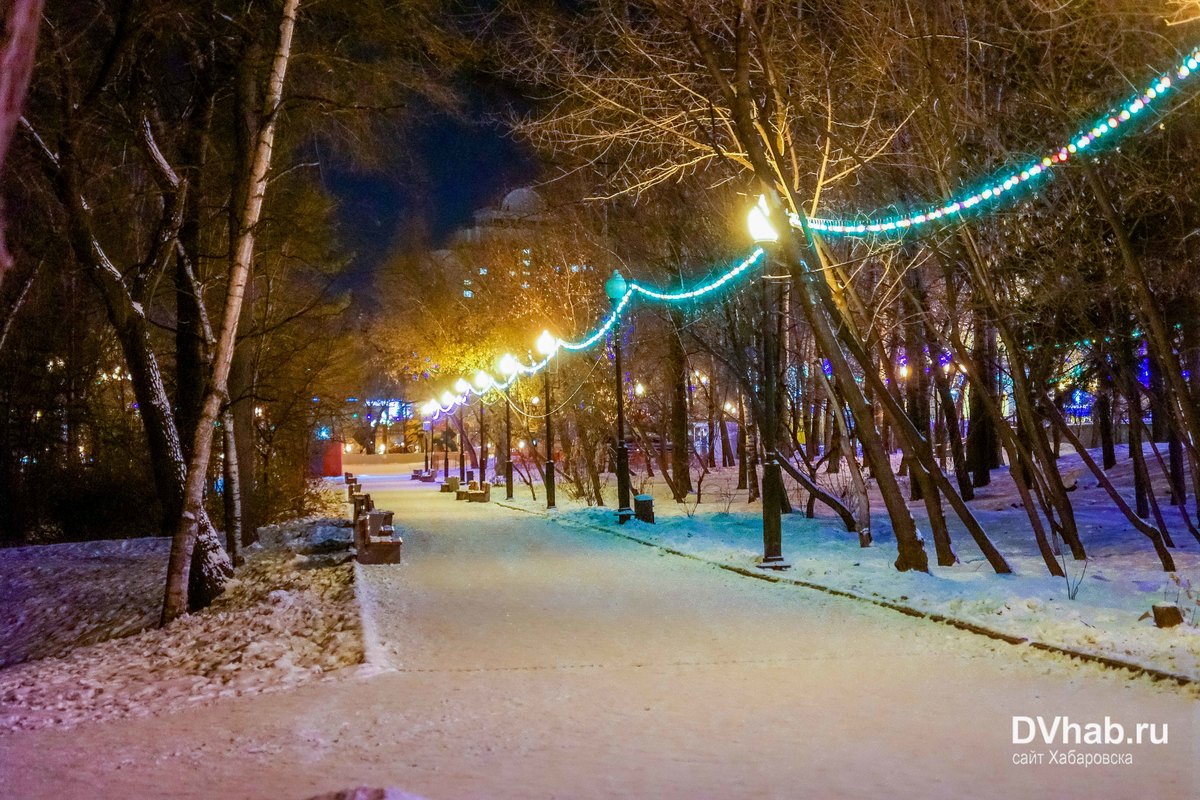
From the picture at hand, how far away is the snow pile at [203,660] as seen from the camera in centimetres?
760

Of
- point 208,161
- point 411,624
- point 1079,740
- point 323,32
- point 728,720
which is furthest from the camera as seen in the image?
point 208,161

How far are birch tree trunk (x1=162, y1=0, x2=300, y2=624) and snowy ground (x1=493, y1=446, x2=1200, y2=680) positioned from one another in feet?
23.7

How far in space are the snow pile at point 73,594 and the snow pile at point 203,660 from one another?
223cm

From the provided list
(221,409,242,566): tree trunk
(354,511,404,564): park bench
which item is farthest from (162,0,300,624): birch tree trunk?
(354,511,404,564): park bench

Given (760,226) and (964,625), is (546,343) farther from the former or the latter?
(964,625)

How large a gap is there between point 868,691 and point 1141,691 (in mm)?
1787

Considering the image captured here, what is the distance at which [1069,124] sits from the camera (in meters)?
11.6

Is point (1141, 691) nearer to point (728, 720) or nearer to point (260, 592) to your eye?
point (728, 720)

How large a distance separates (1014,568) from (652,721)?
829cm

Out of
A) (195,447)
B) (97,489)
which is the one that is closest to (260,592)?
(195,447)

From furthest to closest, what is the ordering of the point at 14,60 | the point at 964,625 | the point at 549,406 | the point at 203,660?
the point at 549,406 < the point at 964,625 < the point at 203,660 < the point at 14,60

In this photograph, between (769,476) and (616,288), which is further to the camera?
(616,288)

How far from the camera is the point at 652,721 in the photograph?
6422mm

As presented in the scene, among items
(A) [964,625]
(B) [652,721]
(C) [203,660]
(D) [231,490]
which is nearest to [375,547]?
(D) [231,490]
